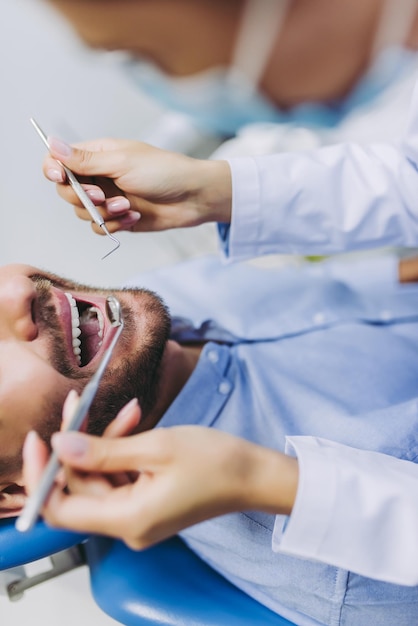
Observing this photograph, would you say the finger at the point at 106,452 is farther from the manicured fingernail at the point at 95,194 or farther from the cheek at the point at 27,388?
the manicured fingernail at the point at 95,194

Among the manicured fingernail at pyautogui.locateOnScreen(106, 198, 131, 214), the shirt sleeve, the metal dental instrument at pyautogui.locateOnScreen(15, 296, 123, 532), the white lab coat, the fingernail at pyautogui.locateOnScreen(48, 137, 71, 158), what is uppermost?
the fingernail at pyautogui.locateOnScreen(48, 137, 71, 158)

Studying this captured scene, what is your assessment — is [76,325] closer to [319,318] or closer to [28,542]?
[28,542]

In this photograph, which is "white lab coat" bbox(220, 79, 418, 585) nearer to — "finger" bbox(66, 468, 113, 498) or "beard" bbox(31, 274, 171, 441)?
"beard" bbox(31, 274, 171, 441)

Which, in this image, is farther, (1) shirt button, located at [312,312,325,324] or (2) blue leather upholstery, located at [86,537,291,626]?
(1) shirt button, located at [312,312,325,324]

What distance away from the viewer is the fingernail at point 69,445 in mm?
563

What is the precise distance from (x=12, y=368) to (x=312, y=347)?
531mm

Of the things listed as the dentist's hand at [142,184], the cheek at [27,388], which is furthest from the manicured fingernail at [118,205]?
the cheek at [27,388]

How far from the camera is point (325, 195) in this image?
43.1 inches

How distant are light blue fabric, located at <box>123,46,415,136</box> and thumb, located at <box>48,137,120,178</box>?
1.47ft

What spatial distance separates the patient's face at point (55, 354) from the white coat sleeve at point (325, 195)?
0.22 metres

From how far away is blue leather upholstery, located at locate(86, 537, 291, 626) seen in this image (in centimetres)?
94

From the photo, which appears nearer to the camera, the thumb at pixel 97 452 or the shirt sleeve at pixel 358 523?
the thumb at pixel 97 452

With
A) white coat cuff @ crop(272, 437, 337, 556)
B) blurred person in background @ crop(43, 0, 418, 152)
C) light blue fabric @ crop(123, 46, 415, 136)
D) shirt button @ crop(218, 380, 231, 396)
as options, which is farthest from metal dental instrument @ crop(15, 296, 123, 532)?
light blue fabric @ crop(123, 46, 415, 136)

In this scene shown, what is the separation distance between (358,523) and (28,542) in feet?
1.66
